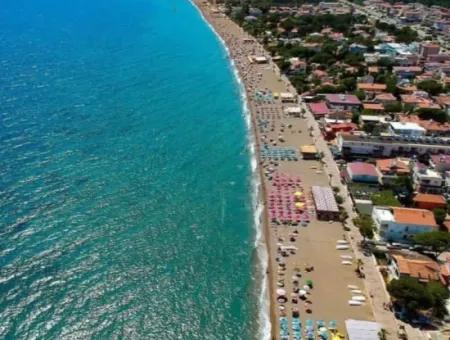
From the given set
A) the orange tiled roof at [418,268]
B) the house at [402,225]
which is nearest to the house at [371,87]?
the house at [402,225]

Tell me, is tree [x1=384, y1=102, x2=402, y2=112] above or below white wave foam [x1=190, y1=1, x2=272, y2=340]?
below

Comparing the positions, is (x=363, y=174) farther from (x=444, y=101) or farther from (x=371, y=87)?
(x=371, y=87)

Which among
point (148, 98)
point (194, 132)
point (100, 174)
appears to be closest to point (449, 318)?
point (100, 174)

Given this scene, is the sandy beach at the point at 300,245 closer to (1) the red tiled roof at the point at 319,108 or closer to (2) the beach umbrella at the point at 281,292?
(2) the beach umbrella at the point at 281,292

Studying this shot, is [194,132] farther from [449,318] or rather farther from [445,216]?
[449,318]

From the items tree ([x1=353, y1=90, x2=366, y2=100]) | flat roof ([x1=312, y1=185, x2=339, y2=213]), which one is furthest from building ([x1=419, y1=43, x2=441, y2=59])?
flat roof ([x1=312, y1=185, x2=339, y2=213])

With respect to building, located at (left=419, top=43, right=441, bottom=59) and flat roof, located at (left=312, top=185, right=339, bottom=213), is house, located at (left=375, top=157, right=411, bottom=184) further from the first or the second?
building, located at (left=419, top=43, right=441, bottom=59)
